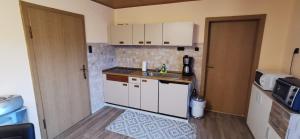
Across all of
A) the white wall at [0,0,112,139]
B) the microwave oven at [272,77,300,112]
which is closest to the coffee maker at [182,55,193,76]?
the microwave oven at [272,77,300,112]

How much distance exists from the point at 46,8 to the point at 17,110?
4.37 ft

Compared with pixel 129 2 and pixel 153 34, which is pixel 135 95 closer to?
pixel 153 34

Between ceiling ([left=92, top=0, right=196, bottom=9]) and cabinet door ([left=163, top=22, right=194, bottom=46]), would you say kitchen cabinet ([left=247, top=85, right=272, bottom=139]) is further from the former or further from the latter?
ceiling ([left=92, top=0, right=196, bottom=9])

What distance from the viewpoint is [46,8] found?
6.49 feet

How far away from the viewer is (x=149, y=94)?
284 centimetres

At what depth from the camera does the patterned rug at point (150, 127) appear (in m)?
2.29

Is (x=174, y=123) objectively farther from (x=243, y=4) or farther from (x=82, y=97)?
(x=243, y=4)

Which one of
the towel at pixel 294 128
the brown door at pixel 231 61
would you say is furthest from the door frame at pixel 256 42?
the towel at pixel 294 128

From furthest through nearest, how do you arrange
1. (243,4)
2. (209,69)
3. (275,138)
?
(209,69), (243,4), (275,138)

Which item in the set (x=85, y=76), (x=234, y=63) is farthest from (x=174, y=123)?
(x=85, y=76)

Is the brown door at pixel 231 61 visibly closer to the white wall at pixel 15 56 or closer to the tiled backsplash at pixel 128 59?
the tiled backsplash at pixel 128 59

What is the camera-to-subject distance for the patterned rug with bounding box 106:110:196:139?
229cm

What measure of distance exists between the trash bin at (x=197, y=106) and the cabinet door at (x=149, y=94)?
695 millimetres

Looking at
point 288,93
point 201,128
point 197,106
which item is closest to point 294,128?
point 288,93
